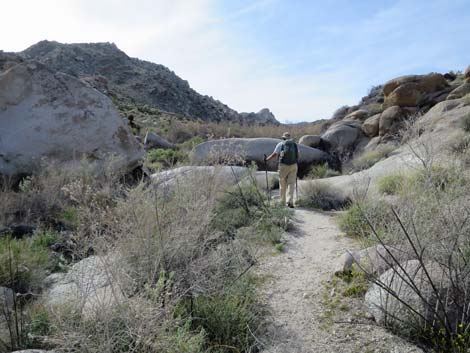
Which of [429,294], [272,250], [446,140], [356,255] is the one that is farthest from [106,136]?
[446,140]

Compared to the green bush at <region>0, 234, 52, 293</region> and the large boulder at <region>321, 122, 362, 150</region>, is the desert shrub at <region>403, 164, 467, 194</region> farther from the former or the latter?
the large boulder at <region>321, 122, 362, 150</region>

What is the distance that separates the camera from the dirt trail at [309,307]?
313cm

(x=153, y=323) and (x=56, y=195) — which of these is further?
(x=56, y=195)

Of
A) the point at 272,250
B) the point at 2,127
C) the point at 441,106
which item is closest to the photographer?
the point at 272,250

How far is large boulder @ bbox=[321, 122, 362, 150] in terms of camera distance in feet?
51.9

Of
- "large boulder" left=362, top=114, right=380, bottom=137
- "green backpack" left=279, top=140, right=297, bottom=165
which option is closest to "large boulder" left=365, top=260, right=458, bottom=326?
"green backpack" left=279, top=140, right=297, bottom=165

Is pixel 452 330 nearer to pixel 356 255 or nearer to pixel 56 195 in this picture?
pixel 356 255

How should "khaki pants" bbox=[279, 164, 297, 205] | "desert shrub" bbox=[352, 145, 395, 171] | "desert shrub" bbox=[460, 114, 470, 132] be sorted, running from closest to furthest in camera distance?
"khaki pants" bbox=[279, 164, 297, 205] → "desert shrub" bbox=[460, 114, 470, 132] → "desert shrub" bbox=[352, 145, 395, 171]

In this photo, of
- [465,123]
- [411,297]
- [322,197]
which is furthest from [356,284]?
[465,123]

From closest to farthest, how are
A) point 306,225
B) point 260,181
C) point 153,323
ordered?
point 153,323 < point 306,225 < point 260,181

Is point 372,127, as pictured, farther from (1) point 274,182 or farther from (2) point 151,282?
(2) point 151,282

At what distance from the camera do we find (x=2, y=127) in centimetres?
786

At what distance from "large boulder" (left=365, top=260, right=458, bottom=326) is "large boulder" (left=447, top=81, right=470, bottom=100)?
13.1 meters

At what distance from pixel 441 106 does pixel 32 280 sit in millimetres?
13427
